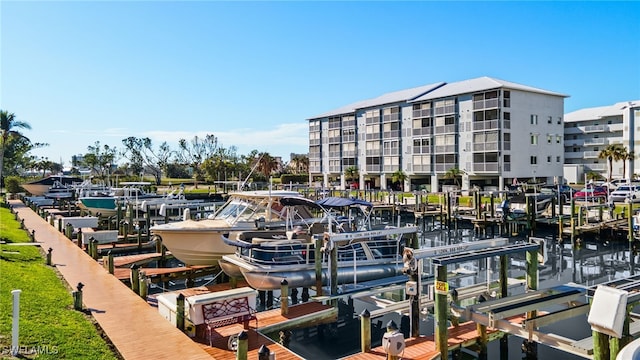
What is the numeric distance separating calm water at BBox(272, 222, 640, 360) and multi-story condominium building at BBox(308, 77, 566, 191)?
21.5 metres

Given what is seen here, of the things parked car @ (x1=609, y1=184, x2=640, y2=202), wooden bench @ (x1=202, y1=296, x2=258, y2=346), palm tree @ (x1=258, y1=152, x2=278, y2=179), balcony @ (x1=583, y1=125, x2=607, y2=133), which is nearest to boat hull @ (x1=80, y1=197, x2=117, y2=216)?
wooden bench @ (x1=202, y1=296, x2=258, y2=346)

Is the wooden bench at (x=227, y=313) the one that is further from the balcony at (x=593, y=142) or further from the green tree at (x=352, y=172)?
the balcony at (x=593, y=142)

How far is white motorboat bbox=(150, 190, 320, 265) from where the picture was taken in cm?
1883

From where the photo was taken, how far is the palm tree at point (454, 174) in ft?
191

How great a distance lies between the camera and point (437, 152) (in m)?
62.6

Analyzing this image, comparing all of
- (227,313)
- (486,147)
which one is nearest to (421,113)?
(486,147)

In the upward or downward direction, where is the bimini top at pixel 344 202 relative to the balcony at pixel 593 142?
downward

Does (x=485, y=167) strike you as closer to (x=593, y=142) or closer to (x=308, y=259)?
(x=593, y=142)

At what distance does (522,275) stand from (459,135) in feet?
131

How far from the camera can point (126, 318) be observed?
12477mm

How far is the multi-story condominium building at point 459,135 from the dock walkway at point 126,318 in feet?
155

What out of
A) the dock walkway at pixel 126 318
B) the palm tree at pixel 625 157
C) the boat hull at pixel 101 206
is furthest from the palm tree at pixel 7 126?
the palm tree at pixel 625 157

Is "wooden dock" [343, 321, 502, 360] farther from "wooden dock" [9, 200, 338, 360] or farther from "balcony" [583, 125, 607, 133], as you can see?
"balcony" [583, 125, 607, 133]

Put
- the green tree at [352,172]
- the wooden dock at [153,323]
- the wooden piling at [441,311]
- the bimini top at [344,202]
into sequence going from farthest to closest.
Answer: the green tree at [352,172] → the bimini top at [344,202] → the wooden dock at [153,323] → the wooden piling at [441,311]
